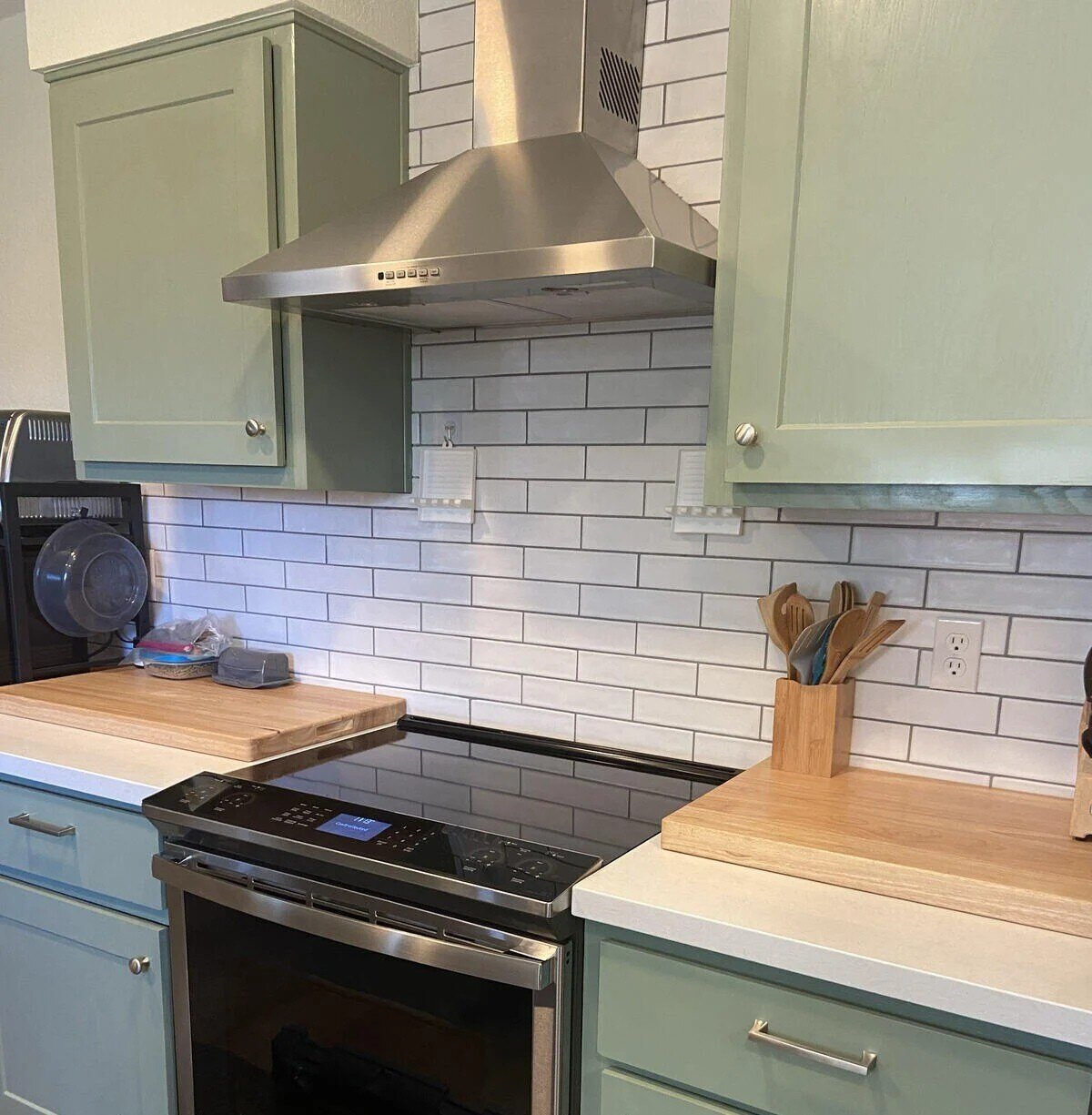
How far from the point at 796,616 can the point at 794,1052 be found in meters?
0.70

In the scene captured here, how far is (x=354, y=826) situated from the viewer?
1.39 m

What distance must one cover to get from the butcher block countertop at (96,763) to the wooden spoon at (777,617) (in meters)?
0.94

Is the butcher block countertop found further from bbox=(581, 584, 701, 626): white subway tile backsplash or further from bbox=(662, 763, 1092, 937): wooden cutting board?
bbox=(662, 763, 1092, 937): wooden cutting board

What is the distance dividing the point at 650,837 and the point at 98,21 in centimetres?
186

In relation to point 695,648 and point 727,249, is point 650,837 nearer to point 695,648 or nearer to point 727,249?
point 695,648

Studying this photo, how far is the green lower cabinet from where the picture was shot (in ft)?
3.18

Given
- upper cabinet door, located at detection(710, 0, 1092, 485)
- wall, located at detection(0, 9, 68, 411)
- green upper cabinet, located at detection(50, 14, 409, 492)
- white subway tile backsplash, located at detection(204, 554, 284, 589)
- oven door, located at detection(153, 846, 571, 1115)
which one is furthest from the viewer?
wall, located at detection(0, 9, 68, 411)

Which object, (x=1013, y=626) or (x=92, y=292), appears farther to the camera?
(x=92, y=292)

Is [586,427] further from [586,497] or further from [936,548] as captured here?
[936,548]

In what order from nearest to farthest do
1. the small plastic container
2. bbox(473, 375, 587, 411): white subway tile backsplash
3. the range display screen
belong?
the range display screen < bbox(473, 375, 587, 411): white subway tile backsplash < the small plastic container

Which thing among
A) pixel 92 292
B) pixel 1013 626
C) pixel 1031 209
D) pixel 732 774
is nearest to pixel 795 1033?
pixel 732 774

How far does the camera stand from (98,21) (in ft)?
5.90

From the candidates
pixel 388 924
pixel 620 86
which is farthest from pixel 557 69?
pixel 388 924

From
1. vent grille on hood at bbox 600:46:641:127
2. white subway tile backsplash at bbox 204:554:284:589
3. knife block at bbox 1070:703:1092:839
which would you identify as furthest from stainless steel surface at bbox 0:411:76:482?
knife block at bbox 1070:703:1092:839
